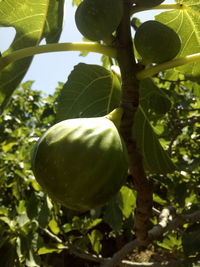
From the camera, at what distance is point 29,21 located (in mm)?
1298

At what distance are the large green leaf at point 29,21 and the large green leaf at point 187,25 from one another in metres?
0.43

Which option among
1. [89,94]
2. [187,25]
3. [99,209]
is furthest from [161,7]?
[99,209]

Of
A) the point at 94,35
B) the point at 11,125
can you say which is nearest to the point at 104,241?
the point at 11,125

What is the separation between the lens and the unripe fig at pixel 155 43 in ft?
3.16

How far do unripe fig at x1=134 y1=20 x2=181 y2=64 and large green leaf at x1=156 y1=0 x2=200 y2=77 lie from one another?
38cm

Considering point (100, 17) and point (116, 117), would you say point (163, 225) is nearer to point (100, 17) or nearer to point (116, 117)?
point (116, 117)

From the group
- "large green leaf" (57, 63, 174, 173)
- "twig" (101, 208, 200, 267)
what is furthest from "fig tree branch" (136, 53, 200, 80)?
"twig" (101, 208, 200, 267)

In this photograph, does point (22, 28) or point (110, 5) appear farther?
point (22, 28)

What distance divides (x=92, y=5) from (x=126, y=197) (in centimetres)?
166

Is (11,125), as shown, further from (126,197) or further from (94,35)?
(94,35)

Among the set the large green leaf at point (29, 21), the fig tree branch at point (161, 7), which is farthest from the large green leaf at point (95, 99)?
the fig tree branch at point (161, 7)

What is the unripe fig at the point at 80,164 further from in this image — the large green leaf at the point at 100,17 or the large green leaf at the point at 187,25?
the large green leaf at the point at 187,25

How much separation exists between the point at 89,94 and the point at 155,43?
1.34ft

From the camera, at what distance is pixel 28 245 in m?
2.44
